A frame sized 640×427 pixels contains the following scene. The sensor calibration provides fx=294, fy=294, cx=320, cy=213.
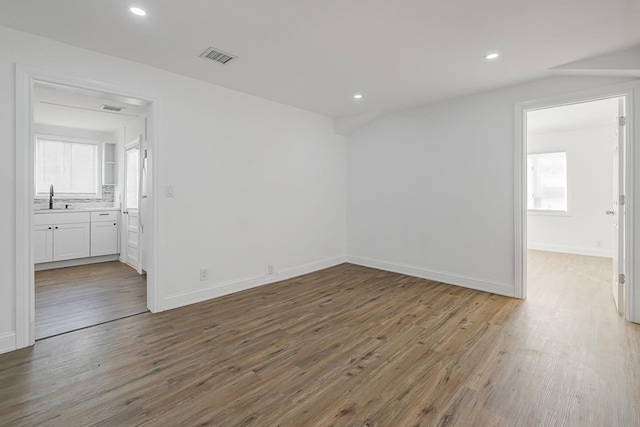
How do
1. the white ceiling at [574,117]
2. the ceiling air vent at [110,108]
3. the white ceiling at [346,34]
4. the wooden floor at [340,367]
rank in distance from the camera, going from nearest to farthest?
the wooden floor at [340,367] < the white ceiling at [346,34] < the ceiling air vent at [110,108] < the white ceiling at [574,117]

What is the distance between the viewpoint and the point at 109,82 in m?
2.79

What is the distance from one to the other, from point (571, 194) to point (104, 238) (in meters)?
9.40

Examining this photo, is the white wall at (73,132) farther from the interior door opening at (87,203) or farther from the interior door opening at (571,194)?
the interior door opening at (571,194)

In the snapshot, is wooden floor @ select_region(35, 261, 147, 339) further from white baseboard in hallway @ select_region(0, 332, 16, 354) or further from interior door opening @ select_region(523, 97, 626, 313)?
interior door opening @ select_region(523, 97, 626, 313)

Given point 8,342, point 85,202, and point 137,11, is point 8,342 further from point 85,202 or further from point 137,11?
point 85,202

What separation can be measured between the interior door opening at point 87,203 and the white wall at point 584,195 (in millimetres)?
7763

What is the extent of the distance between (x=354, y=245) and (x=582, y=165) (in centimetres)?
504

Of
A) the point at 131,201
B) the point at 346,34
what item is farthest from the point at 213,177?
the point at 131,201

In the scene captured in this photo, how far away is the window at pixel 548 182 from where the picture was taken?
6.34 metres

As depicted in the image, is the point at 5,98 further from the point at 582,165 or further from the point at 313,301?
the point at 582,165

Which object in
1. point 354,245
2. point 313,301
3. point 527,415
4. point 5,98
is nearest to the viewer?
point 527,415

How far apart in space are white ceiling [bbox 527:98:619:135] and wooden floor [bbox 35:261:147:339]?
19.5 ft

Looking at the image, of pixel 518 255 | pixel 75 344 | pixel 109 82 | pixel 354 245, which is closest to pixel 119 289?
pixel 75 344

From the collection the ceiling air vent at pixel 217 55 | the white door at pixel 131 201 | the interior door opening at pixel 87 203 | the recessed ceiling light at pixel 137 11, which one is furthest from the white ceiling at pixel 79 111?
the recessed ceiling light at pixel 137 11
